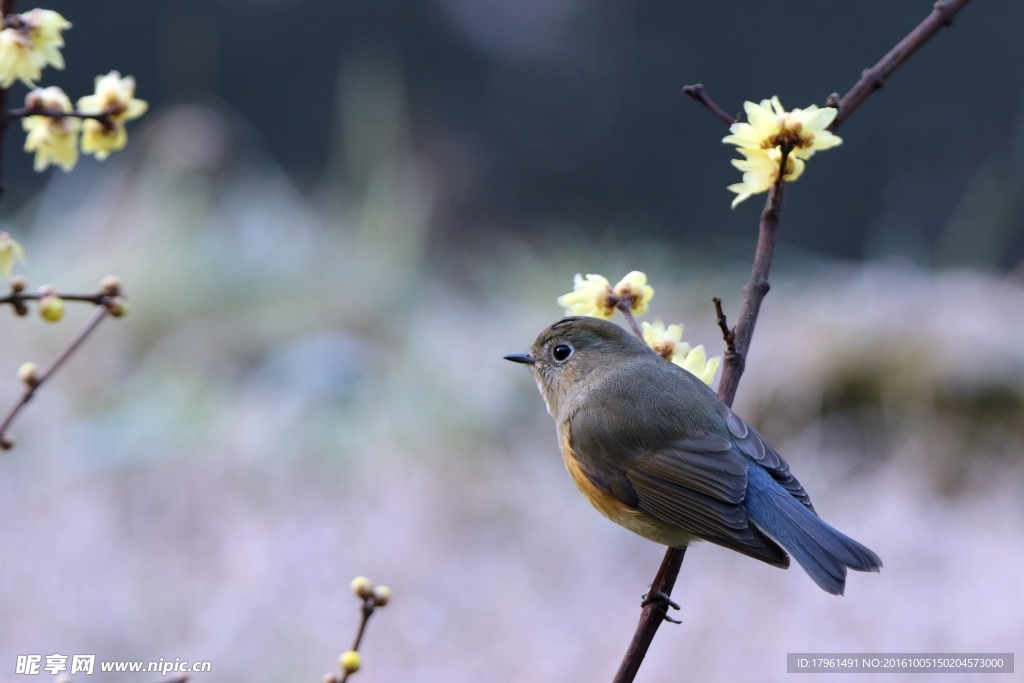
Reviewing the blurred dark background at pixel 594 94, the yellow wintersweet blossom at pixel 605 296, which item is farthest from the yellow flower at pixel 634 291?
→ the blurred dark background at pixel 594 94

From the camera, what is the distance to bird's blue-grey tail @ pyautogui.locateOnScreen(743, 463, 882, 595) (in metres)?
1.74

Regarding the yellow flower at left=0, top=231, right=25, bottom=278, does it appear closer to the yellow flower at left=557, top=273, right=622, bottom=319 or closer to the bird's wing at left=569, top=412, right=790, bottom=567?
the yellow flower at left=557, top=273, right=622, bottom=319

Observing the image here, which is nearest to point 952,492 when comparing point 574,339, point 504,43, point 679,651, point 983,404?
point 983,404

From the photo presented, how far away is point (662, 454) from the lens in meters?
2.21

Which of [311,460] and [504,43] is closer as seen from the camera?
[311,460]

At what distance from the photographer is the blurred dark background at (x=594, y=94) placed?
7.80 metres

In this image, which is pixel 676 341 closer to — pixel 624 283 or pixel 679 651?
pixel 624 283

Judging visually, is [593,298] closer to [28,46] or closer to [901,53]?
[901,53]

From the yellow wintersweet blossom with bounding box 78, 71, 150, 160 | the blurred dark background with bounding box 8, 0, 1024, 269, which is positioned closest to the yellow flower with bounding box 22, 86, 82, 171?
the yellow wintersweet blossom with bounding box 78, 71, 150, 160

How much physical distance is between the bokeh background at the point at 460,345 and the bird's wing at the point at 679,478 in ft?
5.36

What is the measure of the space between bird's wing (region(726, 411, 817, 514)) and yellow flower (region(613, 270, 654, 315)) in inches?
22.1

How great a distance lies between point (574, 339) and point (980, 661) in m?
2.07

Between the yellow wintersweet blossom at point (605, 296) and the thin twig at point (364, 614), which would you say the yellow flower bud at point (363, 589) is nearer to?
the thin twig at point (364, 614)

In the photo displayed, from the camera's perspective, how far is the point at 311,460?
478 cm
